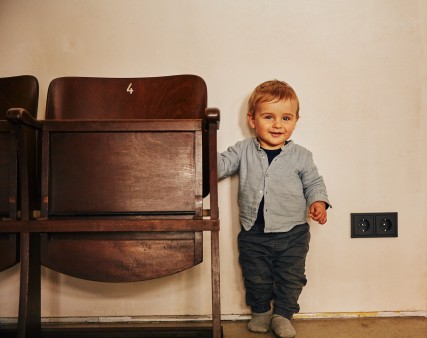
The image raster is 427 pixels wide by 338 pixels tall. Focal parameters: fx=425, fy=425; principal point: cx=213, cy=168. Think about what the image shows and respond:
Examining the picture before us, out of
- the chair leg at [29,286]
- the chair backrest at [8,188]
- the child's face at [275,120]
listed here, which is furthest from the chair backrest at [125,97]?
the chair leg at [29,286]

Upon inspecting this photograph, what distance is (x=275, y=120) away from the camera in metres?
1.47

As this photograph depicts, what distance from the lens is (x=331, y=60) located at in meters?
1.60

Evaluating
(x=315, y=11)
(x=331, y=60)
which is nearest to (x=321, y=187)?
(x=331, y=60)

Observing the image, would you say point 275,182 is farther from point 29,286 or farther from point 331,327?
point 29,286

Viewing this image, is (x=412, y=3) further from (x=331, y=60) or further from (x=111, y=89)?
(x=111, y=89)

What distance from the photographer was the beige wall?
5.24ft

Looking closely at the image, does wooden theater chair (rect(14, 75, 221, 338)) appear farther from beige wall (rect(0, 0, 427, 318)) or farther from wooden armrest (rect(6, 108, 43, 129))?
beige wall (rect(0, 0, 427, 318))

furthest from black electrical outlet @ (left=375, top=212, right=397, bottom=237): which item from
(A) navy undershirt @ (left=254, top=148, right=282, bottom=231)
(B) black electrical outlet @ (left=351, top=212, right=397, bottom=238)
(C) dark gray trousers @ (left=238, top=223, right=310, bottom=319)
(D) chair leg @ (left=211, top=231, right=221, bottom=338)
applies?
(D) chair leg @ (left=211, top=231, right=221, bottom=338)

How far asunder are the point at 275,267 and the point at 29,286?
81 cm

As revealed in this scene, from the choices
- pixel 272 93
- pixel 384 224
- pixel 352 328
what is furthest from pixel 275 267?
pixel 272 93

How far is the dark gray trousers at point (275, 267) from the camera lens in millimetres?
1480

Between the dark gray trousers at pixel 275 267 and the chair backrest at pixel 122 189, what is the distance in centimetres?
40

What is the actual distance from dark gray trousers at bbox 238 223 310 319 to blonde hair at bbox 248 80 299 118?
0.44 meters

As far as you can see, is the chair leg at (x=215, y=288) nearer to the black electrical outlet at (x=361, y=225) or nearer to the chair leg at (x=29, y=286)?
the chair leg at (x=29, y=286)
